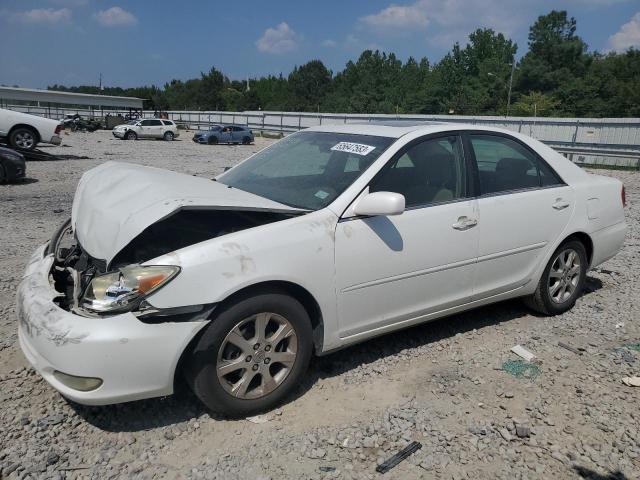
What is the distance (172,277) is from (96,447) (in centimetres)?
99

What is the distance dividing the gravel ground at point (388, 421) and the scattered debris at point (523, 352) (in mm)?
63

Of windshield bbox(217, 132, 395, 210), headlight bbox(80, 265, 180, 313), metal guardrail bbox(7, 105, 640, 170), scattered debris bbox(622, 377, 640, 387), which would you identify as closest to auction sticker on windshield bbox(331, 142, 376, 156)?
windshield bbox(217, 132, 395, 210)

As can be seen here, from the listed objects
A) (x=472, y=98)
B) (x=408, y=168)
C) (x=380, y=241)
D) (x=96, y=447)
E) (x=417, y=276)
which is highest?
(x=472, y=98)

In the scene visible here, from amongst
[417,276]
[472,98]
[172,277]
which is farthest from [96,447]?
[472,98]

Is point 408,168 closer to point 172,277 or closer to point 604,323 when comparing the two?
point 172,277

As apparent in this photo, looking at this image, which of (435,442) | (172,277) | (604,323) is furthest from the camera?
(604,323)

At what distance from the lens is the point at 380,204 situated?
306 cm

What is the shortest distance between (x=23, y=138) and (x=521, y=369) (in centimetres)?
1664

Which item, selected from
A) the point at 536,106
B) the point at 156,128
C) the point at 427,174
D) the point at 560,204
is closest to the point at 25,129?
the point at 427,174

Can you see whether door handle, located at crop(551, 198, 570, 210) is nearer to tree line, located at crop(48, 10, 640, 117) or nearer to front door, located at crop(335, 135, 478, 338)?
front door, located at crop(335, 135, 478, 338)

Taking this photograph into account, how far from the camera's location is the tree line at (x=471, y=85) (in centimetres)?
5616

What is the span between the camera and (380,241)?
3.22m

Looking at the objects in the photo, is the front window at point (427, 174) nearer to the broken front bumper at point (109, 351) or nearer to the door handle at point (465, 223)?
the door handle at point (465, 223)

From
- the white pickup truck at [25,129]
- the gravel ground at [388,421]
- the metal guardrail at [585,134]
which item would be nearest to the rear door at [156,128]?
the metal guardrail at [585,134]
